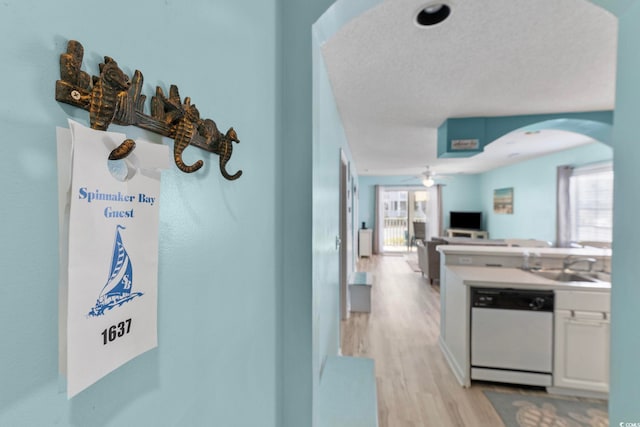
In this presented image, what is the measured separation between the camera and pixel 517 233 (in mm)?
6559

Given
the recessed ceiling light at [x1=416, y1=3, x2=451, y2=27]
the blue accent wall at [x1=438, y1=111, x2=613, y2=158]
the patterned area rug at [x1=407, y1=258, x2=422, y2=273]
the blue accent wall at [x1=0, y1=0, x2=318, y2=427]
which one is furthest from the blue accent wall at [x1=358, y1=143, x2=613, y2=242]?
the blue accent wall at [x1=0, y1=0, x2=318, y2=427]

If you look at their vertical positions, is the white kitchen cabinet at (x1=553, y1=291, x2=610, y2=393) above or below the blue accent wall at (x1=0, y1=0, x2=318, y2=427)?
below

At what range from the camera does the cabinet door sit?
2082 millimetres

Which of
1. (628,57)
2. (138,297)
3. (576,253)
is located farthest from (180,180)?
(576,253)

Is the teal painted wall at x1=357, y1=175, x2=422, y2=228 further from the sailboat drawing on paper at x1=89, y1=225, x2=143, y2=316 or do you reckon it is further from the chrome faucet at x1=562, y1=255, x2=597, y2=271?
the sailboat drawing on paper at x1=89, y1=225, x2=143, y2=316

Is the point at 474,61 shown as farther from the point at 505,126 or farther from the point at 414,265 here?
the point at 414,265

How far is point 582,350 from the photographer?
2.12 meters

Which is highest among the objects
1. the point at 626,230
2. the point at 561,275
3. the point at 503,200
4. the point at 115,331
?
the point at 503,200

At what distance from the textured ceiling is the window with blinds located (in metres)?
2.16

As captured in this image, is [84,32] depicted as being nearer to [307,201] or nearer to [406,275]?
[307,201]

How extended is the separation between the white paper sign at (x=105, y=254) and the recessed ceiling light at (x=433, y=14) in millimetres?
1501

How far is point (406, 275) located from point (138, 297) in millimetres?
5920

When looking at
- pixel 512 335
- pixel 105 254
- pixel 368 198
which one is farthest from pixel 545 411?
pixel 368 198

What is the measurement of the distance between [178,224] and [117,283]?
16cm
